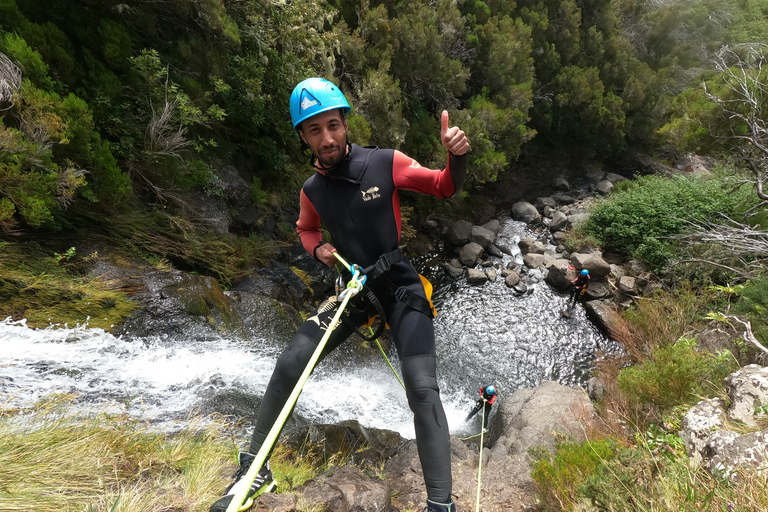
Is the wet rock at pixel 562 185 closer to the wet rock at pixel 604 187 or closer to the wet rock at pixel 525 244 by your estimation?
the wet rock at pixel 604 187

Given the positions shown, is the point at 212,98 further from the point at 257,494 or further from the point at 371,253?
the point at 257,494

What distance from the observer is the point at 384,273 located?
2.37 metres

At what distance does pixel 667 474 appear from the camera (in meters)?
1.92

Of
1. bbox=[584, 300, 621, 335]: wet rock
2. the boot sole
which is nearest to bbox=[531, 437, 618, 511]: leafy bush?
the boot sole

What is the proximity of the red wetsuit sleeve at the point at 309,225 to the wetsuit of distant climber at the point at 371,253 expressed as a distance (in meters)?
0.08

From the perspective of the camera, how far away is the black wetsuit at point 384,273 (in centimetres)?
202

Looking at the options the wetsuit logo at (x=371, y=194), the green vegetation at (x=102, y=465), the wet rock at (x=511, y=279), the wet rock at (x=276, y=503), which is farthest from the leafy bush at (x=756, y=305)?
the green vegetation at (x=102, y=465)

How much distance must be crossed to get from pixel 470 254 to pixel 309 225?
28.7ft

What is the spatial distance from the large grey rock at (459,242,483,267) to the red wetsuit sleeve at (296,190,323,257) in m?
8.56

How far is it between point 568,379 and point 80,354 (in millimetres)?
8528

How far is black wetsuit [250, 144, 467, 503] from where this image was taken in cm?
202

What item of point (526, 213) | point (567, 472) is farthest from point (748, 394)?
point (526, 213)

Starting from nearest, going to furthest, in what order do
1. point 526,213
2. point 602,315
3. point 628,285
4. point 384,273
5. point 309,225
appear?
point 384,273, point 309,225, point 602,315, point 628,285, point 526,213

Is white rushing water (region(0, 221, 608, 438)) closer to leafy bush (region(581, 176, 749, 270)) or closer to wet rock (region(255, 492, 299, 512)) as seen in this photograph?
wet rock (region(255, 492, 299, 512))
